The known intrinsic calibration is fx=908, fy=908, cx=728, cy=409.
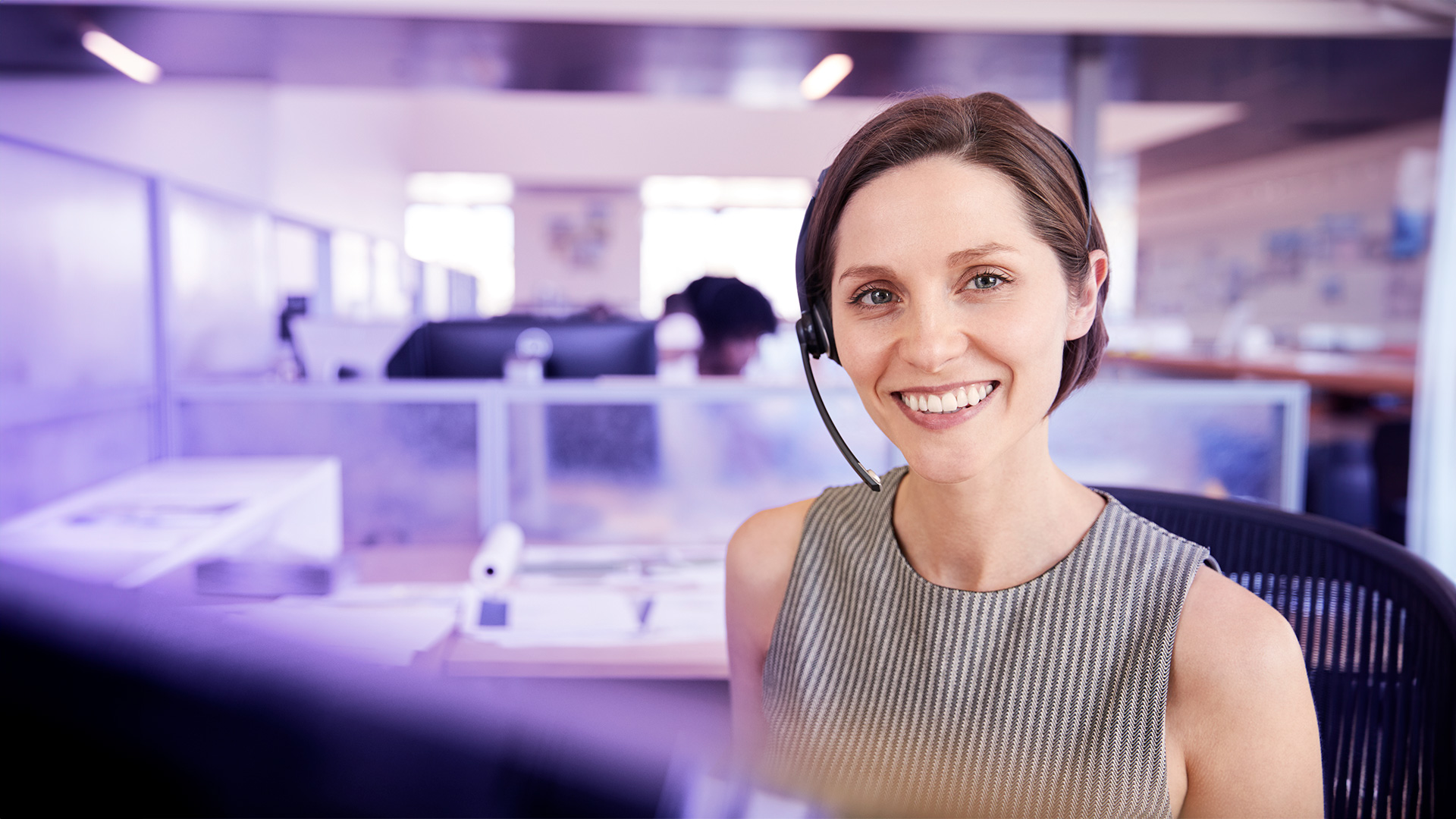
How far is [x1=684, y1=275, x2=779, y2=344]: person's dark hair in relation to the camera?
347cm

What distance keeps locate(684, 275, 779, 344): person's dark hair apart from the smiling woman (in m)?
2.61

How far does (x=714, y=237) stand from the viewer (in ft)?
28.9

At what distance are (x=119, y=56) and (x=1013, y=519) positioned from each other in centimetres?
353

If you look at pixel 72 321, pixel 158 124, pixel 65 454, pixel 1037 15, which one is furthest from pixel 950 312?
pixel 158 124

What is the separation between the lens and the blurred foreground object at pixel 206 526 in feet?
4.40

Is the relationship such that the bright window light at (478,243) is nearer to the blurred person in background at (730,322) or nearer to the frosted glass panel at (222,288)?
the frosted glass panel at (222,288)

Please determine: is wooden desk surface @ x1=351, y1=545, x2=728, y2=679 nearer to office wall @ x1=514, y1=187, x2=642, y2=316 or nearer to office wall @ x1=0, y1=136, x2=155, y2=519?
office wall @ x1=0, y1=136, x2=155, y2=519

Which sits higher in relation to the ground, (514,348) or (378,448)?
(514,348)

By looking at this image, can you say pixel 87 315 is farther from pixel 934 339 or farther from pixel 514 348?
pixel 934 339

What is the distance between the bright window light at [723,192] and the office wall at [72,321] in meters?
6.03

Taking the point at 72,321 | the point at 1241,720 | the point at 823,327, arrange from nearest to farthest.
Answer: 1. the point at 1241,720
2. the point at 823,327
3. the point at 72,321

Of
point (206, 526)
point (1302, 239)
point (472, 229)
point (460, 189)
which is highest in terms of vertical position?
point (460, 189)

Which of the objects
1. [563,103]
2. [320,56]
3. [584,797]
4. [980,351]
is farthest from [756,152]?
[584,797]

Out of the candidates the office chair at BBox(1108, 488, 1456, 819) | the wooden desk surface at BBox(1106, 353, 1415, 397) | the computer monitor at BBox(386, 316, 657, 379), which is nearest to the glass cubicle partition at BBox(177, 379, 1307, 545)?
the computer monitor at BBox(386, 316, 657, 379)
